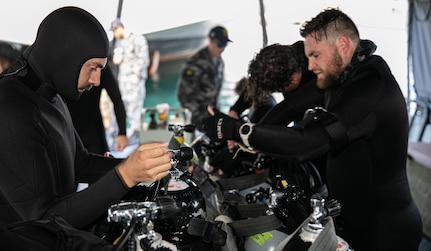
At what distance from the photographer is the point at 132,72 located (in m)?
5.82

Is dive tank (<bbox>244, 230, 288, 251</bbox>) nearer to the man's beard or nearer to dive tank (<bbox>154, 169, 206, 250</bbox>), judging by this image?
dive tank (<bbox>154, 169, 206, 250</bbox>)

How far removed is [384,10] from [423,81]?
0.92 m

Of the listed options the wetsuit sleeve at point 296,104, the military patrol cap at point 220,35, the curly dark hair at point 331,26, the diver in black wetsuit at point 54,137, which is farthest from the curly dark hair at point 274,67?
the military patrol cap at point 220,35

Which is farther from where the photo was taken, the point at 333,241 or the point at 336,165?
the point at 336,165

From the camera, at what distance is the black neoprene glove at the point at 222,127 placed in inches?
58.7

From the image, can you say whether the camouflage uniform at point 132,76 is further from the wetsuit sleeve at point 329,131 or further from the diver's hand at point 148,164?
the diver's hand at point 148,164

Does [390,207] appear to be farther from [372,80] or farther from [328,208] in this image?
[328,208]

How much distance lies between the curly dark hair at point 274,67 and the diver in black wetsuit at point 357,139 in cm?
37

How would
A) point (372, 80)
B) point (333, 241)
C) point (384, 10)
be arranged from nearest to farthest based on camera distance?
point (333, 241) → point (372, 80) → point (384, 10)

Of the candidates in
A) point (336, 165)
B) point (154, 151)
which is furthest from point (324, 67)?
point (154, 151)

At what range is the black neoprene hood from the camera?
1.14m

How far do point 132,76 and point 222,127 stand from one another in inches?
179

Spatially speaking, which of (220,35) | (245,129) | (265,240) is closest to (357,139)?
(245,129)

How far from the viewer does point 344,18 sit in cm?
157
